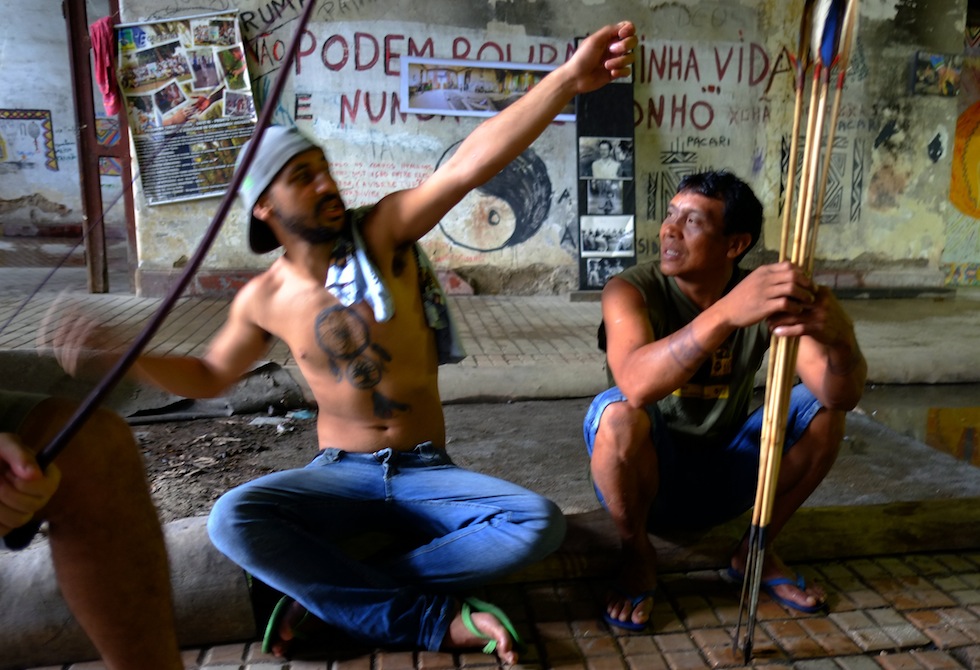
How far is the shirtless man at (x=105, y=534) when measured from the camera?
59.0 inches

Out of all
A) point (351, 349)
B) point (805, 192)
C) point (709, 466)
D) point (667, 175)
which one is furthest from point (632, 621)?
point (667, 175)

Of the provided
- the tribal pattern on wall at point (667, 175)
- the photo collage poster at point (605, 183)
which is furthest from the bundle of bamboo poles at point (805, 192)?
the tribal pattern on wall at point (667, 175)

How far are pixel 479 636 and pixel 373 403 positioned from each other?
71 cm

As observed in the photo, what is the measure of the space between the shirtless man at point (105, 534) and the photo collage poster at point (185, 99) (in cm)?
583

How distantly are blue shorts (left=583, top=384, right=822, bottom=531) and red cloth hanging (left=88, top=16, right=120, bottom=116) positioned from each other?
6.26m

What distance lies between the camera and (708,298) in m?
2.29

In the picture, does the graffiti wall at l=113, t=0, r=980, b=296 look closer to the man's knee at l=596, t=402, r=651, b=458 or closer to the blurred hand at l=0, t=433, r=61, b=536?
the man's knee at l=596, t=402, r=651, b=458

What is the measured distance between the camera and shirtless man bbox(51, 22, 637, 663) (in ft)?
6.25

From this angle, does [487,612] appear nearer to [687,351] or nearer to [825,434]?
[687,351]

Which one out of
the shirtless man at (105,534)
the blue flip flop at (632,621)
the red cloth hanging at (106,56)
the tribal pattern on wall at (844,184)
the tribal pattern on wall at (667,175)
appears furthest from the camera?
the tribal pattern on wall at (844,184)

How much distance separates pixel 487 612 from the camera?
2000mm

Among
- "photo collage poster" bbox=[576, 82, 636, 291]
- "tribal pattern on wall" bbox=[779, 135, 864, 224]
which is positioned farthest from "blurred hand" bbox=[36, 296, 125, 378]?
"tribal pattern on wall" bbox=[779, 135, 864, 224]

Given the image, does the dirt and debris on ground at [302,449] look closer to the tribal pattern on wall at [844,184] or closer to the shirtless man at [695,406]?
the shirtless man at [695,406]

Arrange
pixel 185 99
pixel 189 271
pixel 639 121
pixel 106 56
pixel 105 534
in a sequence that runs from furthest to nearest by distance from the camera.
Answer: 1. pixel 639 121
2. pixel 185 99
3. pixel 106 56
4. pixel 105 534
5. pixel 189 271
